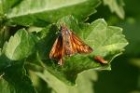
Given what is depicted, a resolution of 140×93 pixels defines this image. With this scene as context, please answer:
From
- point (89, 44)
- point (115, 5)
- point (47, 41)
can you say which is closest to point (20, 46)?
point (47, 41)

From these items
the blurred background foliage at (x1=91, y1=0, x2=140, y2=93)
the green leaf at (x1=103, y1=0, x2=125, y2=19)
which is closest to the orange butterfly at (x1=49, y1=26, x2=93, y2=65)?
the green leaf at (x1=103, y1=0, x2=125, y2=19)

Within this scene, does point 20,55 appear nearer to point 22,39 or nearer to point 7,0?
point 22,39

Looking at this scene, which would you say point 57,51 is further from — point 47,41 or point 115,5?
point 115,5

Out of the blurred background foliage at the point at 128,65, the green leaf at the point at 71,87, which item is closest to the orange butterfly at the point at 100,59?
the green leaf at the point at 71,87

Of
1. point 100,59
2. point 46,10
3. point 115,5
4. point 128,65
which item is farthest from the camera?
point 128,65

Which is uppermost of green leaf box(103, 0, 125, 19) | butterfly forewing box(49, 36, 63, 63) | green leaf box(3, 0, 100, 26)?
green leaf box(3, 0, 100, 26)

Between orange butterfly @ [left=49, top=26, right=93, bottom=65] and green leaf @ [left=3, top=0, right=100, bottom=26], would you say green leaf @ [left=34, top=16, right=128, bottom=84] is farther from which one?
green leaf @ [left=3, top=0, right=100, bottom=26]

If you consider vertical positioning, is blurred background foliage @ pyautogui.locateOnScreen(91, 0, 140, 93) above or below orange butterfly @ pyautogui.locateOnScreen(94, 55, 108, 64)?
below

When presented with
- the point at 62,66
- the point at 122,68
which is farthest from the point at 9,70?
the point at 122,68
